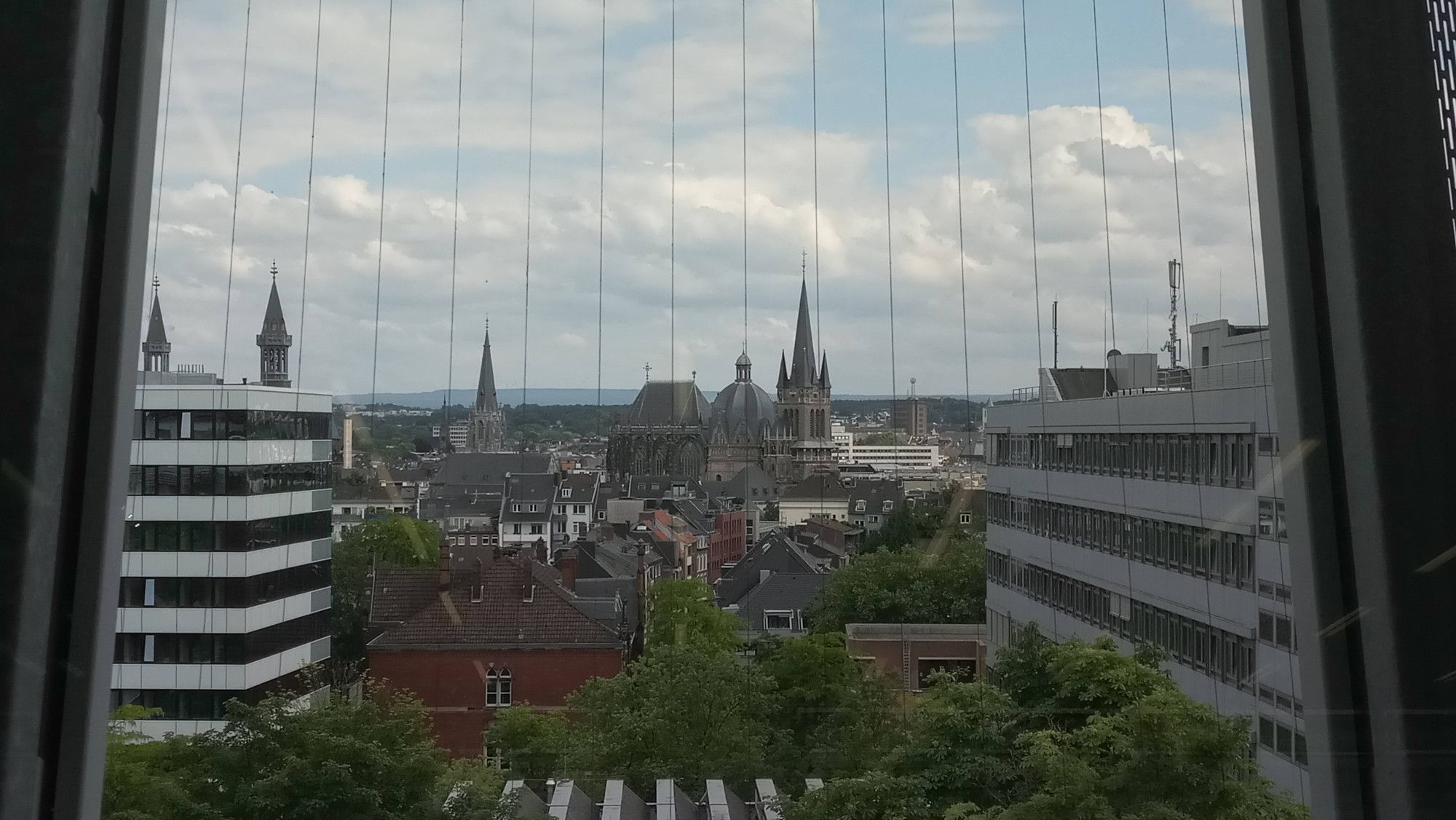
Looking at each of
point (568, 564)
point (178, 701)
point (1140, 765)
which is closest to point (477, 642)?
point (568, 564)

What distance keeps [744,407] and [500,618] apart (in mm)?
819

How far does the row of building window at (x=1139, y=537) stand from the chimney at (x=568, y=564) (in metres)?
1.06

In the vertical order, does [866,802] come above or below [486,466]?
below

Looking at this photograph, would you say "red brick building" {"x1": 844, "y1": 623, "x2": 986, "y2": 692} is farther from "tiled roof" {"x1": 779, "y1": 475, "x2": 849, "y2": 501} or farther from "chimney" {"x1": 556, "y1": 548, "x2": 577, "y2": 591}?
"chimney" {"x1": 556, "y1": 548, "x2": 577, "y2": 591}

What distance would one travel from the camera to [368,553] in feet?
8.45

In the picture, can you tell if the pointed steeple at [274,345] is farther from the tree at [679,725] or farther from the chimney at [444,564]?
the tree at [679,725]

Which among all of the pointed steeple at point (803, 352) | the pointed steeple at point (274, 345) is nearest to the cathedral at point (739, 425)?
the pointed steeple at point (803, 352)

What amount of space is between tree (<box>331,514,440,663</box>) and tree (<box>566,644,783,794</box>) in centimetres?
50

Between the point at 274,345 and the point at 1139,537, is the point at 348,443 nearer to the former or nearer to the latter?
the point at 274,345

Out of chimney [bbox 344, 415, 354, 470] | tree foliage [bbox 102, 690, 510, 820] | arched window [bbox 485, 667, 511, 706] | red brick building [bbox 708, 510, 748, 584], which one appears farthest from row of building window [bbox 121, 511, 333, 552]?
red brick building [bbox 708, 510, 748, 584]

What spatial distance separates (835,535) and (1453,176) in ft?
4.74

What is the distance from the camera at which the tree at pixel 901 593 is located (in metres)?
2.57

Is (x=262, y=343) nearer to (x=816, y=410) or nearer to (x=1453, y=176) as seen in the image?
(x=816, y=410)

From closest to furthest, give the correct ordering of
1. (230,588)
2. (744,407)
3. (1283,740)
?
1. (1283,740)
2. (230,588)
3. (744,407)
